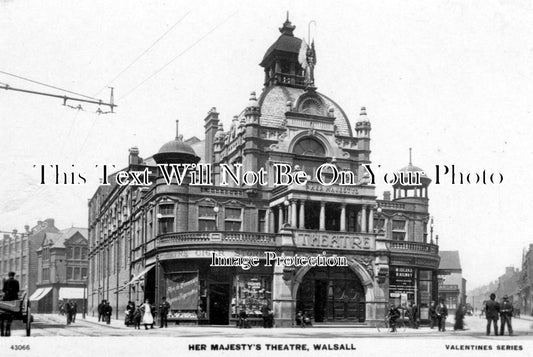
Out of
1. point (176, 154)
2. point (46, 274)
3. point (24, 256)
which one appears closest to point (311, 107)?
point (176, 154)

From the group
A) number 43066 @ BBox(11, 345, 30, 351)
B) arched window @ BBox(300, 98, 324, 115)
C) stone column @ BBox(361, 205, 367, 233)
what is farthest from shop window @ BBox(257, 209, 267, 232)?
number 43066 @ BBox(11, 345, 30, 351)

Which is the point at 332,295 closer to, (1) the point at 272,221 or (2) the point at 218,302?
(1) the point at 272,221

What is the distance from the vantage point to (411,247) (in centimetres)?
3775

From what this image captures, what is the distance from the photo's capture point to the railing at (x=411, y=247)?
3728cm

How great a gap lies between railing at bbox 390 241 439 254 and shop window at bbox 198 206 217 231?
985 centimetres

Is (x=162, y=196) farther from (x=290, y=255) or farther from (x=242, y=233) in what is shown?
(x=290, y=255)

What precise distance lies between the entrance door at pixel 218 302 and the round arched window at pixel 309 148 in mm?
9755

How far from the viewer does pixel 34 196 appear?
21.3 meters

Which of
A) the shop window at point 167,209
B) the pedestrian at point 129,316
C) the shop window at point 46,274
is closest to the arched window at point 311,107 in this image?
the shop window at point 167,209

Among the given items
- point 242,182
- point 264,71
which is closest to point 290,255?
point 242,182

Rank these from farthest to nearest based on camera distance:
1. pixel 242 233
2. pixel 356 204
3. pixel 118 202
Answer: pixel 118 202 → pixel 356 204 → pixel 242 233

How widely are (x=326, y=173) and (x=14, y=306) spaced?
2336 cm

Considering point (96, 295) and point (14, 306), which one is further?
point (96, 295)

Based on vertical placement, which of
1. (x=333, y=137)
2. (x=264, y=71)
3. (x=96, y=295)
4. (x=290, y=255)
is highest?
(x=264, y=71)
